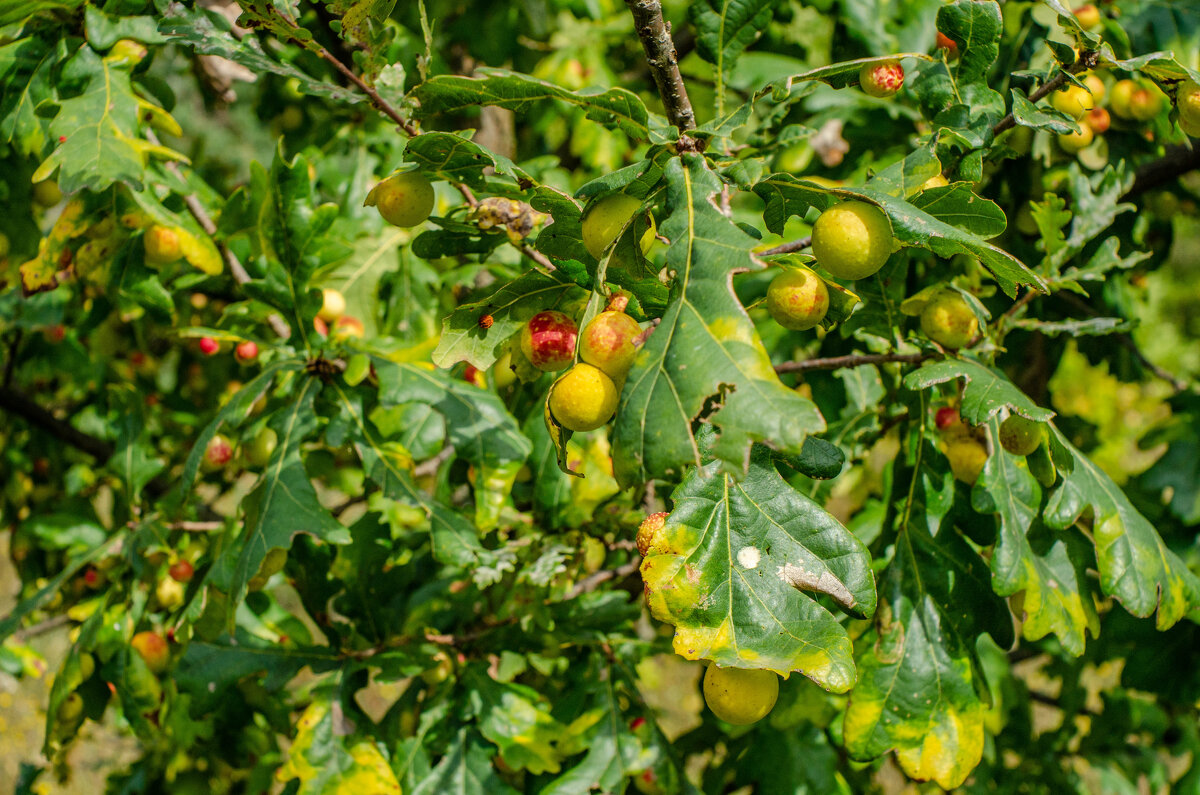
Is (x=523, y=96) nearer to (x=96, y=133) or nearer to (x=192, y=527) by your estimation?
(x=96, y=133)

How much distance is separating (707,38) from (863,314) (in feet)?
1.89

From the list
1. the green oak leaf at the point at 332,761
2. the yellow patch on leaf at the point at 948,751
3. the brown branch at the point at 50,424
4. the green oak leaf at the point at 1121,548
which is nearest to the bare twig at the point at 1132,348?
the green oak leaf at the point at 1121,548

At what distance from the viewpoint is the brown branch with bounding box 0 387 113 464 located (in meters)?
2.21

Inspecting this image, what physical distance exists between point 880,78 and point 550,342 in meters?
0.63

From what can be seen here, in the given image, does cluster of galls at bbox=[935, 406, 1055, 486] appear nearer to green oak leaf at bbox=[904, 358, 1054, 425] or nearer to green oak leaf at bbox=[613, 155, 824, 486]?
green oak leaf at bbox=[904, 358, 1054, 425]

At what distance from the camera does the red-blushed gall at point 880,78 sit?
121 centimetres

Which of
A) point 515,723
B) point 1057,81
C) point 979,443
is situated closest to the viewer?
point 1057,81

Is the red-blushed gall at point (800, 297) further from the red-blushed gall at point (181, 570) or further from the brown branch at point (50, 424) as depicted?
the brown branch at point (50, 424)

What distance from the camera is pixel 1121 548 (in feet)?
4.29

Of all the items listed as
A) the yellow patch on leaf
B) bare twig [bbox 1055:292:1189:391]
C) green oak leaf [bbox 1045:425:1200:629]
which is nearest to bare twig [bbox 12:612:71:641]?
the yellow patch on leaf

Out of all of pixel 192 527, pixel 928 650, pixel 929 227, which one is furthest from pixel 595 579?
pixel 929 227

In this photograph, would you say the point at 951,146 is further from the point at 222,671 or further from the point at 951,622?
the point at 222,671

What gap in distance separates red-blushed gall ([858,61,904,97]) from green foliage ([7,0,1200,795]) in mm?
36

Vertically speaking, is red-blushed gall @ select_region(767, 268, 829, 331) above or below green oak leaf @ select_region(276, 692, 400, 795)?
above
